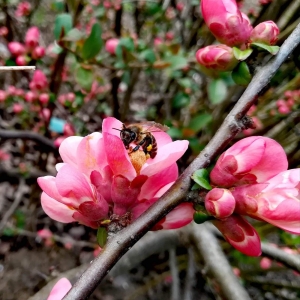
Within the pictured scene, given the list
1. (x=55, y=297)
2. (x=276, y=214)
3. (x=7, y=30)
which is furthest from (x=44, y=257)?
(x=276, y=214)

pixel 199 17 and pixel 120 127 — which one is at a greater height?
pixel 120 127

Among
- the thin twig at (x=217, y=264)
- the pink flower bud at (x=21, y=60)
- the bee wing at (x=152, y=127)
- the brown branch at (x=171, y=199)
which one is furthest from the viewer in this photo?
the pink flower bud at (x=21, y=60)

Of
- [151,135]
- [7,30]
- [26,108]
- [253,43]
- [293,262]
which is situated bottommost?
[26,108]

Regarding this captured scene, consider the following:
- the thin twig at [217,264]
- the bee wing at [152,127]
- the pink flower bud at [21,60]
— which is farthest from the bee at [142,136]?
the pink flower bud at [21,60]

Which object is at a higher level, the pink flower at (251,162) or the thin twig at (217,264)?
the pink flower at (251,162)

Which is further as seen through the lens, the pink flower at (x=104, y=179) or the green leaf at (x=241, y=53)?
the green leaf at (x=241, y=53)

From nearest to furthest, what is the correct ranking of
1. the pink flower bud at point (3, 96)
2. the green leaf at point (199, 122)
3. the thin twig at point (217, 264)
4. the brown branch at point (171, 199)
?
the brown branch at point (171, 199), the thin twig at point (217, 264), the green leaf at point (199, 122), the pink flower bud at point (3, 96)

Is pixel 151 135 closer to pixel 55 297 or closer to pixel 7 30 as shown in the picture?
pixel 55 297

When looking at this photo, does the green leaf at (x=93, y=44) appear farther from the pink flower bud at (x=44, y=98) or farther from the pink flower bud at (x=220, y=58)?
the pink flower bud at (x=220, y=58)
